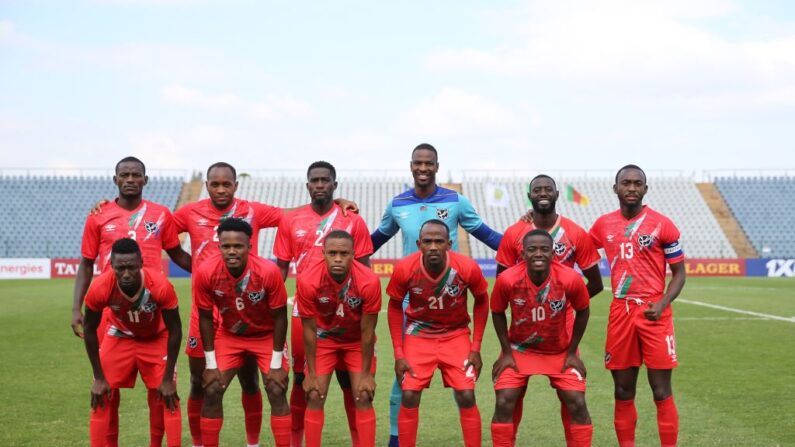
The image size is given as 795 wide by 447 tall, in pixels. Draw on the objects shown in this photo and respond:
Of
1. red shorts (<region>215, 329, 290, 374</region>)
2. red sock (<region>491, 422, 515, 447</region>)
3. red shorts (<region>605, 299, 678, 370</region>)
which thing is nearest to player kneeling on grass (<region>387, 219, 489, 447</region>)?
red sock (<region>491, 422, 515, 447</region>)

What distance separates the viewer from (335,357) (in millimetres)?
5988

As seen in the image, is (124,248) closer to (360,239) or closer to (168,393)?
(168,393)

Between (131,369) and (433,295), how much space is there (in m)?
2.26

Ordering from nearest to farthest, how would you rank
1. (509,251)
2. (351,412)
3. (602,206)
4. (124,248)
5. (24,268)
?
(124,248) → (509,251) → (351,412) → (24,268) → (602,206)

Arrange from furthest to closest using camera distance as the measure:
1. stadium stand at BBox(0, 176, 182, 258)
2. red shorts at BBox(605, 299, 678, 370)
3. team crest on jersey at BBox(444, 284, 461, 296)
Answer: stadium stand at BBox(0, 176, 182, 258) → red shorts at BBox(605, 299, 678, 370) → team crest on jersey at BBox(444, 284, 461, 296)

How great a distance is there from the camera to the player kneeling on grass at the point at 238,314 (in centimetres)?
582

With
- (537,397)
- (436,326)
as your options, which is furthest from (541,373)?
(537,397)

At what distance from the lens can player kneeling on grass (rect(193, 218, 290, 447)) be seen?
5816 millimetres

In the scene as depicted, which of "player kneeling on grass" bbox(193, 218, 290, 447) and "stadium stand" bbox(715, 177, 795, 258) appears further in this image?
"stadium stand" bbox(715, 177, 795, 258)

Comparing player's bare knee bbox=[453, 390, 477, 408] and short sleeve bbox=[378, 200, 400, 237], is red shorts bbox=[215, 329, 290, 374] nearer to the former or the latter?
player's bare knee bbox=[453, 390, 477, 408]

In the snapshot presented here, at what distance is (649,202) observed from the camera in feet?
154

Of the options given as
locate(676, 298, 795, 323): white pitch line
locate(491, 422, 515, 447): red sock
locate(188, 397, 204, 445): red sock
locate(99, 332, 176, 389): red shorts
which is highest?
locate(99, 332, 176, 389): red shorts

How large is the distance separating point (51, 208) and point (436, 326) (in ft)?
140

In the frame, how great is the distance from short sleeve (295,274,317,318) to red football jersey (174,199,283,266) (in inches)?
28.8
